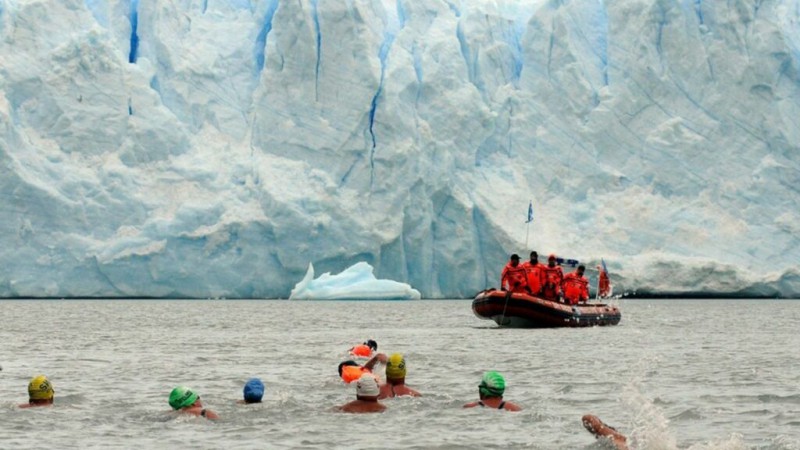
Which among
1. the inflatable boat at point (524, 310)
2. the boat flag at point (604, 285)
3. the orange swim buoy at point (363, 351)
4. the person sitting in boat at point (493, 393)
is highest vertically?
the boat flag at point (604, 285)

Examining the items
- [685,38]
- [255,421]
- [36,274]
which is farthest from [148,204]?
[255,421]

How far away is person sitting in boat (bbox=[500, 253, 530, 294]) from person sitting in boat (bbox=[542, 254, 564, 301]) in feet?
1.91

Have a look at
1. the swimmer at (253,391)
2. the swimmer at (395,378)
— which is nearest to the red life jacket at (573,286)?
the swimmer at (395,378)

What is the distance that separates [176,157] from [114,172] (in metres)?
2.66

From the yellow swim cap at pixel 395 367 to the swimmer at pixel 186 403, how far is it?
6.50 ft

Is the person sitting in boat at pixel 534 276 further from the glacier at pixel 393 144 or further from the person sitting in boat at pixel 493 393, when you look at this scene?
the person sitting in boat at pixel 493 393

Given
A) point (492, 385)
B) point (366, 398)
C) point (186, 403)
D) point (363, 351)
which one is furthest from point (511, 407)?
point (363, 351)

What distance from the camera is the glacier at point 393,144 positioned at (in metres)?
44.8

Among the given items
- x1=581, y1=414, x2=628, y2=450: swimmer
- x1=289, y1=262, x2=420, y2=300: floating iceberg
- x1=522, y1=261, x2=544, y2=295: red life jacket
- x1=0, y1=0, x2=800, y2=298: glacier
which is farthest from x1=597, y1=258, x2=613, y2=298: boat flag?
x1=581, y1=414, x2=628, y2=450: swimmer

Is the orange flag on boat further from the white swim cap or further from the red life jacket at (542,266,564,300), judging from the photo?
the white swim cap

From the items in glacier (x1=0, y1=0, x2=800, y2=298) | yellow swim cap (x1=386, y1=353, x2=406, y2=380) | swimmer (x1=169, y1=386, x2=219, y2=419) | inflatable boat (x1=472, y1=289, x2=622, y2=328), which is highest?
glacier (x1=0, y1=0, x2=800, y2=298)

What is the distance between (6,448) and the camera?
11.0 meters

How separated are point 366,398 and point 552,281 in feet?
63.6

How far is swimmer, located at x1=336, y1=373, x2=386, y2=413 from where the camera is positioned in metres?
12.6
